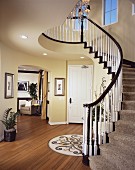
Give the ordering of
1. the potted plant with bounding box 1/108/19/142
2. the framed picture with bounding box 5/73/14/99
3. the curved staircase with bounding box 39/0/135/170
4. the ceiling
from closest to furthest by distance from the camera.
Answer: the ceiling → the curved staircase with bounding box 39/0/135/170 → the potted plant with bounding box 1/108/19/142 → the framed picture with bounding box 5/73/14/99

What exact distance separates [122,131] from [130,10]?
4563 mm

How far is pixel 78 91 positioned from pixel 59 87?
82 centimetres

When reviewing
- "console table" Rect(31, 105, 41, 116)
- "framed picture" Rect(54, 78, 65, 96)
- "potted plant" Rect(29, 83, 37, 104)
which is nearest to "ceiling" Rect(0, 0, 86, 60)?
"framed picture" Rect(54, 78, 65, 96)

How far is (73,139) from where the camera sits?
4715 millimetres

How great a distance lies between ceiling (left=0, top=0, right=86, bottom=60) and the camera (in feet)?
7.77

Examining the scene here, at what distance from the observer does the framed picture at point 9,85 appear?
467 centimetres

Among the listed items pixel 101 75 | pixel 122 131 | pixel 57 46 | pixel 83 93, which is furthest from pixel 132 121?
pixel 83 93

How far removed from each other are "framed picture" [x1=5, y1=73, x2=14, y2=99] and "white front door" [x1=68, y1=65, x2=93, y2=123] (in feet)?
8.64

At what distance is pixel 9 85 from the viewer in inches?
191

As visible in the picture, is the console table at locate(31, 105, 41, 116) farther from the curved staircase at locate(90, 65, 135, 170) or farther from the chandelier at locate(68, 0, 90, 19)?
the curved staircase at locate(90, 65, 135, 170)

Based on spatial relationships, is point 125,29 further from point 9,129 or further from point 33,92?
point 33,92

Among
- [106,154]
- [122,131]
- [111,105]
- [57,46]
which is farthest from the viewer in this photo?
[57,46]

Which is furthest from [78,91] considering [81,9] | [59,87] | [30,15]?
[30,15]

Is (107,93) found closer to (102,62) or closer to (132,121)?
(132,121)
